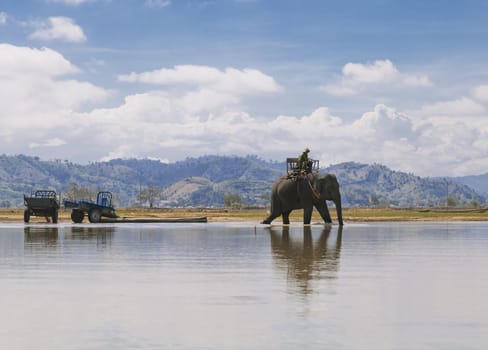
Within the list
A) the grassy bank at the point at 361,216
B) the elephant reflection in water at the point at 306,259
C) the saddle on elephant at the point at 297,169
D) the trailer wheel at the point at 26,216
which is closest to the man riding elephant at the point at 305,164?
the saddle on elephant at the point at 297,169

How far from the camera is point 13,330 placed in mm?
13516

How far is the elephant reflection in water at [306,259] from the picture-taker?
21.6 m

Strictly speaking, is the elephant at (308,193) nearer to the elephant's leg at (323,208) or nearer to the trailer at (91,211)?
the elephant's leg at (323,208)

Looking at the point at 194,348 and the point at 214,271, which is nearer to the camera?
the point at 194,348

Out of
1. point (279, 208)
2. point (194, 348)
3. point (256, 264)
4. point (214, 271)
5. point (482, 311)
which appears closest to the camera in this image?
point (194, 348)

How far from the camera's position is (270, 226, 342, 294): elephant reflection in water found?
21594 mm

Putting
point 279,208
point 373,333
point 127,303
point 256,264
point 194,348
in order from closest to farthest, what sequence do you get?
point 194,348 < point 373,333 < point 127,303 < point 256,264 < point 279,208

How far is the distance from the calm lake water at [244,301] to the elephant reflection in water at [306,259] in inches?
2.6

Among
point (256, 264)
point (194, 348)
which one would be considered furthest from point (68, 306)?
point (256, 264)

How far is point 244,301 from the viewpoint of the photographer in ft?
55.2

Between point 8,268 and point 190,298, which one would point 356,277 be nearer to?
point 190,298

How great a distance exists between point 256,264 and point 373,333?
12.8 m

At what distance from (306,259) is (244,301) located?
11.0m

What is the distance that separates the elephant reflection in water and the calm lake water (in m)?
0.07
